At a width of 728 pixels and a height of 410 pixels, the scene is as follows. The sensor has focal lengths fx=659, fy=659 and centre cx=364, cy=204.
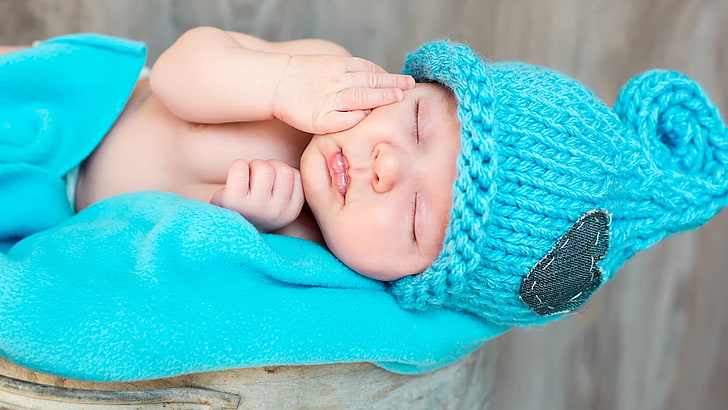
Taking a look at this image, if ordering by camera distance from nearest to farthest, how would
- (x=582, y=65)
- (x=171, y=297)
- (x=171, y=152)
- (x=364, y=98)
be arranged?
(x=171, y=297)
(x=364, y=98)
(x=171, y=152)
(x=582, y=65)

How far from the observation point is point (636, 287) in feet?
4.51

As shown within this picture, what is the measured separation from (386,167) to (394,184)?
0.03 meters

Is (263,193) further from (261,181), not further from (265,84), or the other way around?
(265,84)

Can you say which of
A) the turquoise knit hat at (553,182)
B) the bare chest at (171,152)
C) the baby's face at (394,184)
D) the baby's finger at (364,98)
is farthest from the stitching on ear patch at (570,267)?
the bare chest at (171,152)

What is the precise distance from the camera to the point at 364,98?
0.82 m

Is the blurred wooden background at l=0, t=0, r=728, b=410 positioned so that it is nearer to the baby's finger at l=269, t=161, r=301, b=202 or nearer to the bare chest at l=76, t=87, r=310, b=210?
the bare chest at l=76, t=87, r=310, b=210

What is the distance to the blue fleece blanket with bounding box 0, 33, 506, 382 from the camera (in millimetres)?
671

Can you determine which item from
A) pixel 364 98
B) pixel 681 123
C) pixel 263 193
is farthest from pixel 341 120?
pixel 681 123

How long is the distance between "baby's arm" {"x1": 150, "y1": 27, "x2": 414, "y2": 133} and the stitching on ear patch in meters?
0.27

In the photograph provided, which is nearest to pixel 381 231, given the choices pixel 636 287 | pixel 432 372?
pixel 432 372

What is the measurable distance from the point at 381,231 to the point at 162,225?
26 centimetres

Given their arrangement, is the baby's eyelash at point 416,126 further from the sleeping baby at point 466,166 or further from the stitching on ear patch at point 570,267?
the stitching on ear patch at point 570,267

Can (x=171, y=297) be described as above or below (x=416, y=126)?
below

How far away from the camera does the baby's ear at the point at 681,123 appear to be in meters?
0.88
